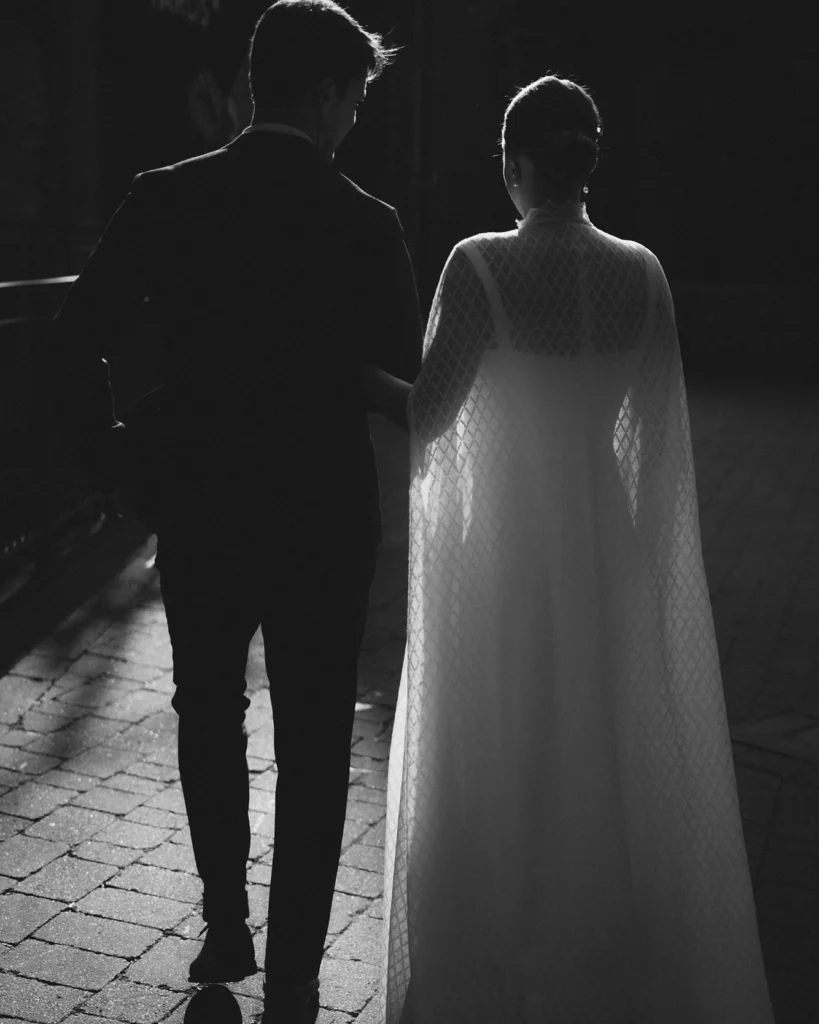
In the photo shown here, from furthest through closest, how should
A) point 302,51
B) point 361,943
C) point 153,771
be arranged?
point 153,771 → point 361,943 → point 302,51

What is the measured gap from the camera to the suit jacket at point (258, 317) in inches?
101

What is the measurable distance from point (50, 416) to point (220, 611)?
14.9ft

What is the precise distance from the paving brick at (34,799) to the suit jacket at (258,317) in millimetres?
1764

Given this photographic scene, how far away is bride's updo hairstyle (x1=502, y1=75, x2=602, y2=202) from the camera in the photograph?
2.62 m

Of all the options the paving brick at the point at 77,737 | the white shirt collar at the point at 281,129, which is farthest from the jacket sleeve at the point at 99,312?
the paving brick at the point at 77,737

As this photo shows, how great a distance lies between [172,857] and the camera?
374cm

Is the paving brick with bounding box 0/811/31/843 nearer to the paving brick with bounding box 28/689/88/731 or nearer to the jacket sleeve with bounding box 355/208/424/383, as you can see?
the paving brick with bounding box 28/689/88/731

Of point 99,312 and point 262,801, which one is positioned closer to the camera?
point 99,312

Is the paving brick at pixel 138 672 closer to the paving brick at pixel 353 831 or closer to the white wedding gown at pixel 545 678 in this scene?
the paving brick at pixel 353 831

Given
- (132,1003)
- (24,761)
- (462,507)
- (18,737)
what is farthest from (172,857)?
(462,507)

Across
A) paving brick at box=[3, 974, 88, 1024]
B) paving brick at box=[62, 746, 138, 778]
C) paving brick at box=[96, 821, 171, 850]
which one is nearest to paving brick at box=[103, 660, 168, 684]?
paving brick at box=[62, 746, 138, 778]

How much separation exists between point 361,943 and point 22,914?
2.74 feet

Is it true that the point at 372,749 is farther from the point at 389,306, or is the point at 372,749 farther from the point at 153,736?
the point at 389,306

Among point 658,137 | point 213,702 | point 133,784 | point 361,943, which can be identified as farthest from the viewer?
point 658,137
